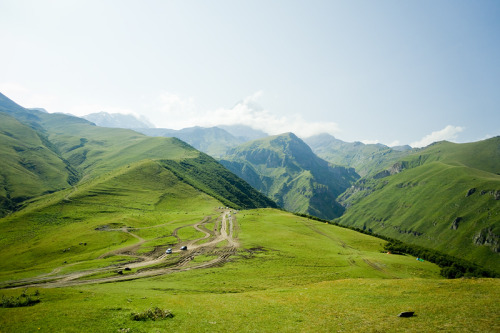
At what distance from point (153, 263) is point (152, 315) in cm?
4387

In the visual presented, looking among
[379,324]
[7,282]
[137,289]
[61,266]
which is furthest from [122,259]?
[379,324]

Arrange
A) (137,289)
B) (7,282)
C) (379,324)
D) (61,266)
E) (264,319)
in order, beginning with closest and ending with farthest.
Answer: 1. (379,324)
2. (264,319)
3. (137,289)
4. (7,282)
5. (61,266)

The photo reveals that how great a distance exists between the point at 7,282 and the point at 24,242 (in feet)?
216

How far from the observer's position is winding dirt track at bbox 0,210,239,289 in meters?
55.2

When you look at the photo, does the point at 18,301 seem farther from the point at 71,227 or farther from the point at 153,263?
the point at 71,227

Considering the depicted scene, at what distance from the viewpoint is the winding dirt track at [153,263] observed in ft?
181

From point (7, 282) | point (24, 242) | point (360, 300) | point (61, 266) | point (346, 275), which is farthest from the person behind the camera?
point (24, 242)

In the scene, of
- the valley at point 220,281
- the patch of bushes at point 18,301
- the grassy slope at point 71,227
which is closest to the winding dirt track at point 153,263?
the valley at point 220,281

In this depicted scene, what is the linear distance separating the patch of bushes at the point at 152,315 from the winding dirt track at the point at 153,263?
32328 millimetres

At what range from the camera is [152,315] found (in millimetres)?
28141

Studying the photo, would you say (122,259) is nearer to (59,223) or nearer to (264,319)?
(264,319)

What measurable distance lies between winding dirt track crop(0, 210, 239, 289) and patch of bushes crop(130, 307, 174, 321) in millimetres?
32328

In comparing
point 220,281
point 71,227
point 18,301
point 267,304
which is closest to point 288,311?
point 267,304

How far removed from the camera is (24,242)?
10675 centimetres
